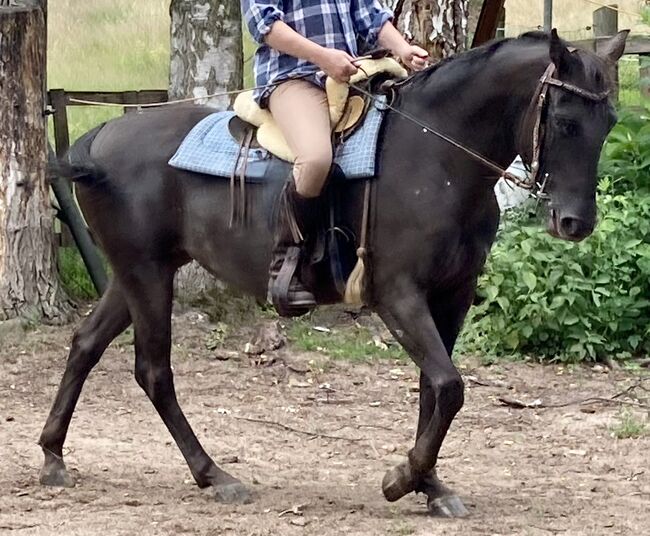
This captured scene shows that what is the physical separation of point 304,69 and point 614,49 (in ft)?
4.23

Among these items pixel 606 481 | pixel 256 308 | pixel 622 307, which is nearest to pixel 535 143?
pixel 606 481

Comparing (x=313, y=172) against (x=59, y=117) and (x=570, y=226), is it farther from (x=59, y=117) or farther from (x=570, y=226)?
(x=59, y=117)

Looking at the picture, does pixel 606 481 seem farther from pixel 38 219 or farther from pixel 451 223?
pixel 38 219

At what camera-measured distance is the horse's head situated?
4.35 meters

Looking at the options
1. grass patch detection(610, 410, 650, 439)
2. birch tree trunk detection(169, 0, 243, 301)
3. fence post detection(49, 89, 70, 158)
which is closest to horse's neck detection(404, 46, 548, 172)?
grass patch detection(610, 410, 650, 439)

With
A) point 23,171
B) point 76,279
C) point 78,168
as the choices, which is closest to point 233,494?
point 78,168

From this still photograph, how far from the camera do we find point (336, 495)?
536 cm

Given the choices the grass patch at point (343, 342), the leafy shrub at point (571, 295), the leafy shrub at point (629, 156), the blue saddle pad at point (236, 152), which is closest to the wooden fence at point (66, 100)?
the grass patch at point (343, 342)

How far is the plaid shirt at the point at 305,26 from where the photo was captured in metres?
4.91

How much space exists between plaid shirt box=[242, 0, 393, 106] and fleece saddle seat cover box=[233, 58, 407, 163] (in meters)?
0.08

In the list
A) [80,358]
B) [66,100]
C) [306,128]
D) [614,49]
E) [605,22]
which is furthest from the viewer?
[605,22]

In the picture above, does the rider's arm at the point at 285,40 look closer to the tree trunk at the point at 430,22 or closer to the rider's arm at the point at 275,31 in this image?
the rider's arm at the point at 275,31

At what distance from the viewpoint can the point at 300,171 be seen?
15.8ft

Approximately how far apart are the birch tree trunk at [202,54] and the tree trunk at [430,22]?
1.42 metres
